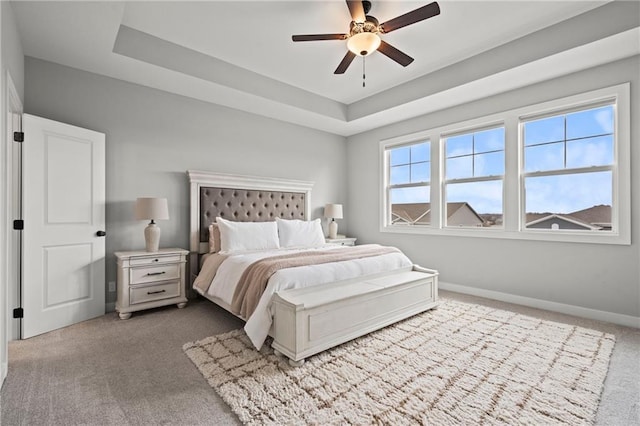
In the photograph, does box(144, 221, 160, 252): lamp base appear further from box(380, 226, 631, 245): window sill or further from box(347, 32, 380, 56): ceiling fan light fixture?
box(380, 226, 631, 245): window sill

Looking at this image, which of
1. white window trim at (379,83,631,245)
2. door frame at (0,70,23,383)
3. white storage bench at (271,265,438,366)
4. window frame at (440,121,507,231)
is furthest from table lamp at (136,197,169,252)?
window frame at (440,121,507,231)

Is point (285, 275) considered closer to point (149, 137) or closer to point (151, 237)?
point (151, 237)

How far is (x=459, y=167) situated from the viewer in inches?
175

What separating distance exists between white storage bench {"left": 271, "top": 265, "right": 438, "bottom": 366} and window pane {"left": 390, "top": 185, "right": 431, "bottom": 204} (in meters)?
1.83

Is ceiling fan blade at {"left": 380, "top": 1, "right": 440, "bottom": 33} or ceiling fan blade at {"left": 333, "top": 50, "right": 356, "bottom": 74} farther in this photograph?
ceiling fan blade at {"left": 333, "top": 50, "right": 356, "bottom": 74}

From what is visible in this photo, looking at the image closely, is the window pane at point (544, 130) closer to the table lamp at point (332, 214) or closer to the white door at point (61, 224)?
the table lamp at point (332, 214)

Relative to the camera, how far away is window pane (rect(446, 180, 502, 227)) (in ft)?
13.3

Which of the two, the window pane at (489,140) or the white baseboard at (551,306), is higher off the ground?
the window pane at (489,140)

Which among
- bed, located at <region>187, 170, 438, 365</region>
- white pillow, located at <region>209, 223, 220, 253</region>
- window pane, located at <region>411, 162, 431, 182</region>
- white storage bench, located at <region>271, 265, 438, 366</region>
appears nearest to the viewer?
white storage bench, located at <region>271, 265, 438, 366</region>

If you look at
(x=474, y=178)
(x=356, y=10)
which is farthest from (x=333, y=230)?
(x=356, y=10)

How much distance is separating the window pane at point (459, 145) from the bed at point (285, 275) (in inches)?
76.7

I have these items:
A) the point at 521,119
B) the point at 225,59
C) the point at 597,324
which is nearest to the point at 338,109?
the point at 225,59

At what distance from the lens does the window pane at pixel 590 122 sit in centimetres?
321

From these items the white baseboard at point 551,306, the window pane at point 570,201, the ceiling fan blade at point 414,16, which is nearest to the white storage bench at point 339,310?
the white baseboard at point 551,306
